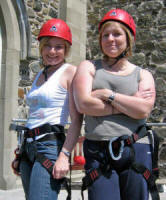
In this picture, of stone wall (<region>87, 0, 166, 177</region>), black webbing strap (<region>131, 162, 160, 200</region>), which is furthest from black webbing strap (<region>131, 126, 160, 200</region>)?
stone wall (<region>87, 0, 166, 177</region>)

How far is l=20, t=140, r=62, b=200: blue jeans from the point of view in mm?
1998

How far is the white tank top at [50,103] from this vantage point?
84.8 inches

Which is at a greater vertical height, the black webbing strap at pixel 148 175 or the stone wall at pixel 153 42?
the stone wall at pixel 153 42

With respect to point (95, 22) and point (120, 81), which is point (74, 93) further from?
point (95, 22)

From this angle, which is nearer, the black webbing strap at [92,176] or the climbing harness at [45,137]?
the black webbing strap at [92,176]

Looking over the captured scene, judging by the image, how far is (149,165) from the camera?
193 cm

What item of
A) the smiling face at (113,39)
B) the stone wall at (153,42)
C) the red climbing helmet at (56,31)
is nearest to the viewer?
the smiling face at (113,39)

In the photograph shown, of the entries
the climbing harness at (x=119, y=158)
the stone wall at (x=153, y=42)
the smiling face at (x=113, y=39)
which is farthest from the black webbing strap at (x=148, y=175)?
the stone wall at (x=153, y=42)

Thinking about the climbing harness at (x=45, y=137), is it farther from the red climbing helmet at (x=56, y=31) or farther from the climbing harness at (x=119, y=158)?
the red climbing helmet at (x=56, y=31)

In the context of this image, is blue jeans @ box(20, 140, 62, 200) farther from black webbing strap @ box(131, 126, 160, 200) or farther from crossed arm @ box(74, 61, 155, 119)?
black webbing strap @ box(131, 126, 160, 200)

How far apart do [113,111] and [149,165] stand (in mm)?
383

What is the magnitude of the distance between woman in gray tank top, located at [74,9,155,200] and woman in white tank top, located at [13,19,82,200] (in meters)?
0.15

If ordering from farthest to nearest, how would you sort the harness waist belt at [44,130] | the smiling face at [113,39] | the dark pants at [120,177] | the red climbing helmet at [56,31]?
the red climbing helmet at [56,31]
the harness waist belt at [44,130]
the smiling face at [113,39]
the dark pants at [120,177]

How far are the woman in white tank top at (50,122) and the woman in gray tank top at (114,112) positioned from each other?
0.51ft
